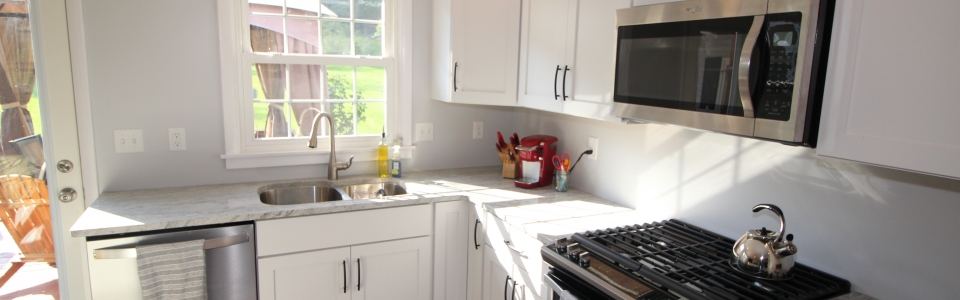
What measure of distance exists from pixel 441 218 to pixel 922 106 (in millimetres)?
1746

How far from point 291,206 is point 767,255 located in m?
1.67

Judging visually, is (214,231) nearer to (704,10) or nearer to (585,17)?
(585,17)

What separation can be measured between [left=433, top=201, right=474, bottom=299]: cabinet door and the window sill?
0.60 m

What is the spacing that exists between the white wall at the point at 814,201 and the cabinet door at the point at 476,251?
62 cm

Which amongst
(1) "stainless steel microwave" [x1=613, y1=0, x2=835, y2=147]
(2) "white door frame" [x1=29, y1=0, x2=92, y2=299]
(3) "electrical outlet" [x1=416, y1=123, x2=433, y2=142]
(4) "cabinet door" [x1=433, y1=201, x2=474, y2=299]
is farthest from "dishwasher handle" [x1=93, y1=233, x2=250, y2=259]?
(1) "stainless steel microwave" [x1=613, y1=0, x2=835, y2=147]

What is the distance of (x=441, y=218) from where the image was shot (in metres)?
2.43

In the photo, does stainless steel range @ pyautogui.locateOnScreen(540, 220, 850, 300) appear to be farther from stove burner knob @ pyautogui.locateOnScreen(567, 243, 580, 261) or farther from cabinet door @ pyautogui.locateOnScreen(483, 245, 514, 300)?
cabinet door @ pyautogui.locateOnScreen(483, 245, 514, 300)

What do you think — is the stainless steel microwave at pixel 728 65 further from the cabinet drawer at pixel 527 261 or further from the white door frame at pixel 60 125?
the white door frame at pixel 60 125

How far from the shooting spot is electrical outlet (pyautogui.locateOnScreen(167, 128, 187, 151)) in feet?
7.98

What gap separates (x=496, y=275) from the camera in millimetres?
2297

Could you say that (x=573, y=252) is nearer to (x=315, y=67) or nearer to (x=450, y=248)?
(x=450, y=248)

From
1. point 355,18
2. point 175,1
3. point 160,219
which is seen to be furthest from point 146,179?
point 355,18

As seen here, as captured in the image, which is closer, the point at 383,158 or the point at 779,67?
the point at 779,67

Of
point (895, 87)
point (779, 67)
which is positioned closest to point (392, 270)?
point (779, 67)
